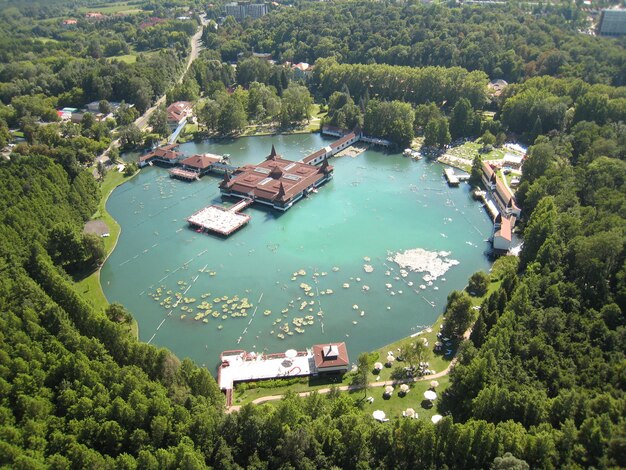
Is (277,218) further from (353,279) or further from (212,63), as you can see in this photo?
(212,63)

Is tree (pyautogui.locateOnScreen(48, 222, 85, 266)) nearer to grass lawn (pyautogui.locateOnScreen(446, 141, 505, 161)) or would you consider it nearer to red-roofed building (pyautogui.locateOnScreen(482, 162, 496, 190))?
red-roofed building (pyautogui.locateOnScreen(482, 162, 496, 190))

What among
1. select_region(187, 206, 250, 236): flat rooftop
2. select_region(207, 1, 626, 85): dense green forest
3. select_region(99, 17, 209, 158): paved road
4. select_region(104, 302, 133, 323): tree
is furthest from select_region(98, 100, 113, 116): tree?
select_region(104, 302, 133, 323): tree

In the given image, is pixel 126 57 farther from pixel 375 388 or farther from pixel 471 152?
pixel 375 388

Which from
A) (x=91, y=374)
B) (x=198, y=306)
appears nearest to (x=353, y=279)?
(x=198, y=306)

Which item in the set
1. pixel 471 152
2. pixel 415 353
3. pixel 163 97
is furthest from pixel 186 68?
pixel 415 353

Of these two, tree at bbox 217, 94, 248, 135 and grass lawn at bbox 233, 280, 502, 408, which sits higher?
tree at bbox 217, 94, 248, 135
